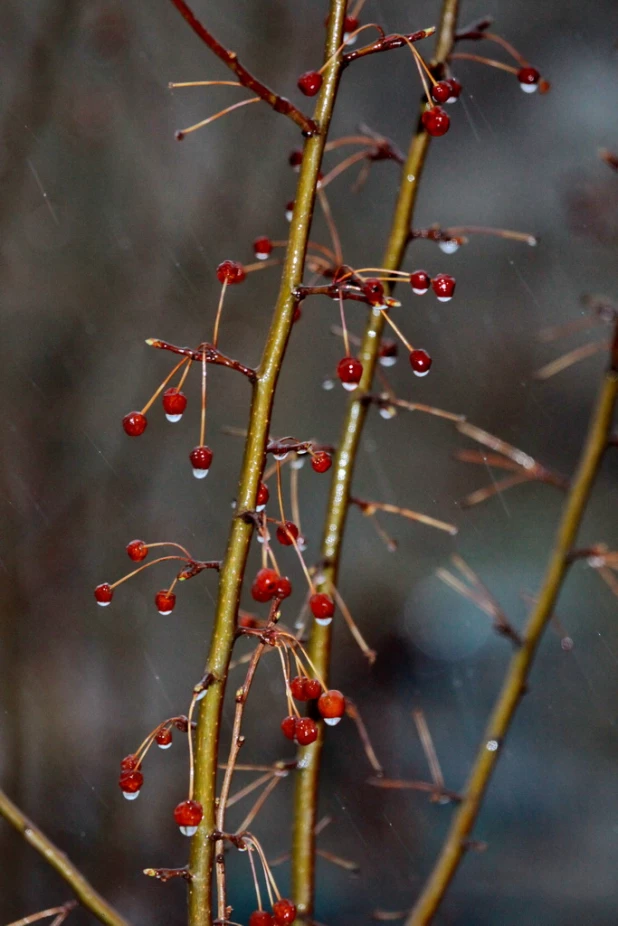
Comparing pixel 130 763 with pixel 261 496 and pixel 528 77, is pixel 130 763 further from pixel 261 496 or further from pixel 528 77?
pixel 528 77

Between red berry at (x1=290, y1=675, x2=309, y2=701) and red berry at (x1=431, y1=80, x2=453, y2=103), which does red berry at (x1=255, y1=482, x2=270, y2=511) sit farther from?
red berry at (x1=431, y1=80, x2=453, y2=103)

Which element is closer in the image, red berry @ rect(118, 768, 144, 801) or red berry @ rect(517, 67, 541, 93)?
red berry @ rect(118, 768, 144, 801)

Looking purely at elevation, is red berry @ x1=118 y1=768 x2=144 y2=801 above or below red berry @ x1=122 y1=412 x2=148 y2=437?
below

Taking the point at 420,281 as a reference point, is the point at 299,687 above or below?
below

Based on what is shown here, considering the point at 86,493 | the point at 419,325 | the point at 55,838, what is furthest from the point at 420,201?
the point at 55,838

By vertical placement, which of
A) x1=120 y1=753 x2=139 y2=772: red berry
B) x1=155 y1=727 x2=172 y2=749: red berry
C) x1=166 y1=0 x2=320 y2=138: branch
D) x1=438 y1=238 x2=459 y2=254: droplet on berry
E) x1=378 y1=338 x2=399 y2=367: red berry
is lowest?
x1=120 y1=753 x2=139 y2=772: red berry

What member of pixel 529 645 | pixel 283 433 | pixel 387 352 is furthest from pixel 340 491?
pixel 283 433

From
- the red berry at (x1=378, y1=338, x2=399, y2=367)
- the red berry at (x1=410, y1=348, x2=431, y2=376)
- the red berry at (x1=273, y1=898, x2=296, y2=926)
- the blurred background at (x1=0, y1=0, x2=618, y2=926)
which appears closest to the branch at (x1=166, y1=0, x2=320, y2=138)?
the red berry at (x1=410, y1=348, x2=431, y2=376)
